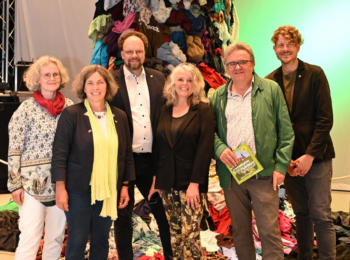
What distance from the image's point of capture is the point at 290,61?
237cm

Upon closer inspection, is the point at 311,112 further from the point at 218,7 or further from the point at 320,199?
the point at 218,7

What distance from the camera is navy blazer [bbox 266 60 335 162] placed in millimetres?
2262

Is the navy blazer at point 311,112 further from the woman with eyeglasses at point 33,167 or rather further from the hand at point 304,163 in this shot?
the woman with eyeglasses at point 33,167

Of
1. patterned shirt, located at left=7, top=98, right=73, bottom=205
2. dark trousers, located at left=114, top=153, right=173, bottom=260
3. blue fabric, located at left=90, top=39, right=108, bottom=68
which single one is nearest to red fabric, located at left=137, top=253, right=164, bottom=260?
dark trousers, located at left=114, top=153, right=173, bottom=260

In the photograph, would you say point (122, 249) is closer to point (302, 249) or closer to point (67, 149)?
point (67, 149)

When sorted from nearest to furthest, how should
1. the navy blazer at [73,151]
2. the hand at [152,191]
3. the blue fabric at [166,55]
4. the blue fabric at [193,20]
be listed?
the navy blazer at [73,151], the hand at [152,191], the blue fabric at [166,55], the blue fabric at [193,20]

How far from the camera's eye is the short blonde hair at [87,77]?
2.17 m

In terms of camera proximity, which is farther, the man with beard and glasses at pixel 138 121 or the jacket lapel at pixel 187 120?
the man with beard and glasses at pixel 138 121

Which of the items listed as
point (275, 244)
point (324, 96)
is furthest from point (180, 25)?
point (275, 244)

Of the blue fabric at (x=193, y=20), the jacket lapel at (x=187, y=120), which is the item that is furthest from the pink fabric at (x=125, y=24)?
the jacket lapel at (x=187, y=120)

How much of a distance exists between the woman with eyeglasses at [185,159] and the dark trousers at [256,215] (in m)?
0.21

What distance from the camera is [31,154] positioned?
2.12m

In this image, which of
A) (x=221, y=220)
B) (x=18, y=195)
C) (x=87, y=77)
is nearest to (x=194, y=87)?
(x=87, y=77)

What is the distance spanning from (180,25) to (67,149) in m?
2.43
